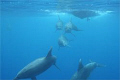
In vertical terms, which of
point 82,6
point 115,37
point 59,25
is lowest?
point 115,37

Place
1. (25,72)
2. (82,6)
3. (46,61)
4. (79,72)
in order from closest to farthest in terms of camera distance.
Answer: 1. (25,72)
2. (46,61)
3. (79,72)
4. (82,6)

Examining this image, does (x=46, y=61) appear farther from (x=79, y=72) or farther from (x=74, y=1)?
(x=74, y=1)

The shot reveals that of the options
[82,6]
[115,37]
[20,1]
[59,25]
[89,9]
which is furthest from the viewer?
[115,37]

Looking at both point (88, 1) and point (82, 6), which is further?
point (82, 6)

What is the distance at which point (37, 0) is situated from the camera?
70.3 ft

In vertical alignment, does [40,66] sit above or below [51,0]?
below

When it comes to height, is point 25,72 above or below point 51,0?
below

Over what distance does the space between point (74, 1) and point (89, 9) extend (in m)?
4.98

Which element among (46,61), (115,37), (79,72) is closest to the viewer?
(46,61)

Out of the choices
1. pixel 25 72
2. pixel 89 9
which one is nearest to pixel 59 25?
pixel 89 9

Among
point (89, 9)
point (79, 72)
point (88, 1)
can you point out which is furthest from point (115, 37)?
point (79, 72)

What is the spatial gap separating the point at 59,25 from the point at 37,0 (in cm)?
320

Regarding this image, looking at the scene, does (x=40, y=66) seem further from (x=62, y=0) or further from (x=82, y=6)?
(x=82, y=6)

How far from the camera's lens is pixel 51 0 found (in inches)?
820
